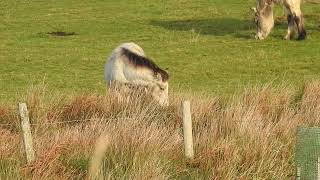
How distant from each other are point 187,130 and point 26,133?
2.06m

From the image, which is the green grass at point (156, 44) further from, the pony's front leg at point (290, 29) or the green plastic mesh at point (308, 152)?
the green plastic mesh at point (308, 152)

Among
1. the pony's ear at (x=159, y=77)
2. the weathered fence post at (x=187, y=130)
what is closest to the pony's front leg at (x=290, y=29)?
the pony's ear at (x=159, y=77)

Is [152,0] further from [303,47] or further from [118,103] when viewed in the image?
[118,103]

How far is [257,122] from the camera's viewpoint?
10211mm

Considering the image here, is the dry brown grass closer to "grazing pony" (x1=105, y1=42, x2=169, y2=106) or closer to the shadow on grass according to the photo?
"grazing pony" (x1=105, y1=42, x2=169, y2=106)

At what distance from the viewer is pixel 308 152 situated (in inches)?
318

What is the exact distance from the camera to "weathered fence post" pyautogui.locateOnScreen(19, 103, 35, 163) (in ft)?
27.0

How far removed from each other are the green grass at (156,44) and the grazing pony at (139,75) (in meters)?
3.82

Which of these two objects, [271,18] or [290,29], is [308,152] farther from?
[271,18]

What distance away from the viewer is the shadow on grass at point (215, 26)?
2692 cm

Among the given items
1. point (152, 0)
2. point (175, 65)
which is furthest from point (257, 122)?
point (152, 0)

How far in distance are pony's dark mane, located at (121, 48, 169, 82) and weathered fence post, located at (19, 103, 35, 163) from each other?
15.2ft

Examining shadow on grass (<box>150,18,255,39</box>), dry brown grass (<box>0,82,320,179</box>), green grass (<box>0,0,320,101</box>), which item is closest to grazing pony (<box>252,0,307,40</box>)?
green grass (<box>0,0,320,101</box>)

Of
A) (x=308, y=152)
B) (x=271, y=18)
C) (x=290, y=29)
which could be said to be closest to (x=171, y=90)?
(x=308, y=152)
